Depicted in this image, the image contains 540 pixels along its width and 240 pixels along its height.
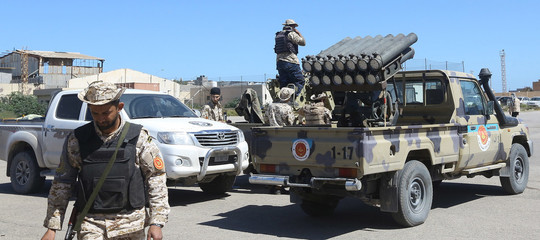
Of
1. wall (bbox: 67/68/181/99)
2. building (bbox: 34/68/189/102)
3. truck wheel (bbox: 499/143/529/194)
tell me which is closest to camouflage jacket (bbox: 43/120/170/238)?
truck wheel (bbox: 499/143/529/194)

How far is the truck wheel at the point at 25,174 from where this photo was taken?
11.5 meters

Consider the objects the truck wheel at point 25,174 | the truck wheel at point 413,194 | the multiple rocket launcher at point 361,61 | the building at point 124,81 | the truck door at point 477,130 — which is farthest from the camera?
the building at point 124,81

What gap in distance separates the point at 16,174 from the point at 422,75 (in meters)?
7.56

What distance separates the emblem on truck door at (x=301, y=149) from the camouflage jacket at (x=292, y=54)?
5.19m

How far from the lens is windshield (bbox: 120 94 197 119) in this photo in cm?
1027

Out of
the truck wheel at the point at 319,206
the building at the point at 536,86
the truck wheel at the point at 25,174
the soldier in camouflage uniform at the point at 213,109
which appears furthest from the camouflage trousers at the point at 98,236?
the building at the point at 536,86

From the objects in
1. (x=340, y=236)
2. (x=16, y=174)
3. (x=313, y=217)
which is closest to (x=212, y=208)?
(x=313, y=217)

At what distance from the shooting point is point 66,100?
1109 cm

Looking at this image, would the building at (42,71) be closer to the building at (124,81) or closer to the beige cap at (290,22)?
the building at (124,81)

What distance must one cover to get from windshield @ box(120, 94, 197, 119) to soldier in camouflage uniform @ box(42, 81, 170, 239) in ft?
19.5

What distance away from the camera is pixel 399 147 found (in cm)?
762

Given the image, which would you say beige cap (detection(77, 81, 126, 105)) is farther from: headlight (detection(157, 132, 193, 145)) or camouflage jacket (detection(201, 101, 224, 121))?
camouflage jacket (detection(201, 101, 224, 121))

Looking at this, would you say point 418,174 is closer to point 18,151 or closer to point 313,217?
point 313,217

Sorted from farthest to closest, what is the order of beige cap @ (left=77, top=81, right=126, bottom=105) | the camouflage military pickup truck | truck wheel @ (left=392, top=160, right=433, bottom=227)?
truck wheel @ (left=392, top=160, right=433, bottom=227)
the camouflage military pickup truck
beige cap @ (left=77, top=81, right=126, bottom=105)
